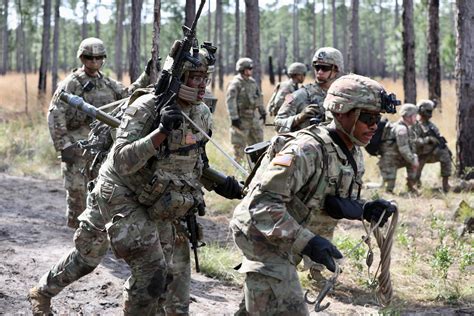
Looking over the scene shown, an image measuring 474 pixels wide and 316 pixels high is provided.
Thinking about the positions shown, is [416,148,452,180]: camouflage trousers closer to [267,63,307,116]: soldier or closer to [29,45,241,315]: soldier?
[267,63,307,116]: soldier

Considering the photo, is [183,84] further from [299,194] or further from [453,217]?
[453,217]

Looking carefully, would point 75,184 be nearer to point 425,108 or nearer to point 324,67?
point 324,67

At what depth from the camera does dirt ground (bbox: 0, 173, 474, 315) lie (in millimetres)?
5340

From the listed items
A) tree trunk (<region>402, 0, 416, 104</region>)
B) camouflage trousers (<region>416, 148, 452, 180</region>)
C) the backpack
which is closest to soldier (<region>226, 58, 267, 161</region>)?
the backpack

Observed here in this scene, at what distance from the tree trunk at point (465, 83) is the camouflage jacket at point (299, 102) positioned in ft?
15.3

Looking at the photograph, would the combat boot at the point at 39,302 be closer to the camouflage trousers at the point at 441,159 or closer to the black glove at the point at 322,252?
the black glove at the point at 322,252

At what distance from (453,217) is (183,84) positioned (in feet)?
18.4

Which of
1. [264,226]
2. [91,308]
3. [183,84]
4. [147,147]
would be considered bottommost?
[91,308]

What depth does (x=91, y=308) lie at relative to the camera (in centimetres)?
529

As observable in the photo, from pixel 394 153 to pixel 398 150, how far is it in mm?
85

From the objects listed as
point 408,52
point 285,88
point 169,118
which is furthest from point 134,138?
point 408,52

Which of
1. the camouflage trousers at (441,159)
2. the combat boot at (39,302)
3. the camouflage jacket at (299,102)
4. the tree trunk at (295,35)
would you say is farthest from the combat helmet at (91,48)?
the tree trunk at (295,35)

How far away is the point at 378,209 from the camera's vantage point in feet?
11.4

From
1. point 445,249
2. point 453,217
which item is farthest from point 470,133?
point 445,249
